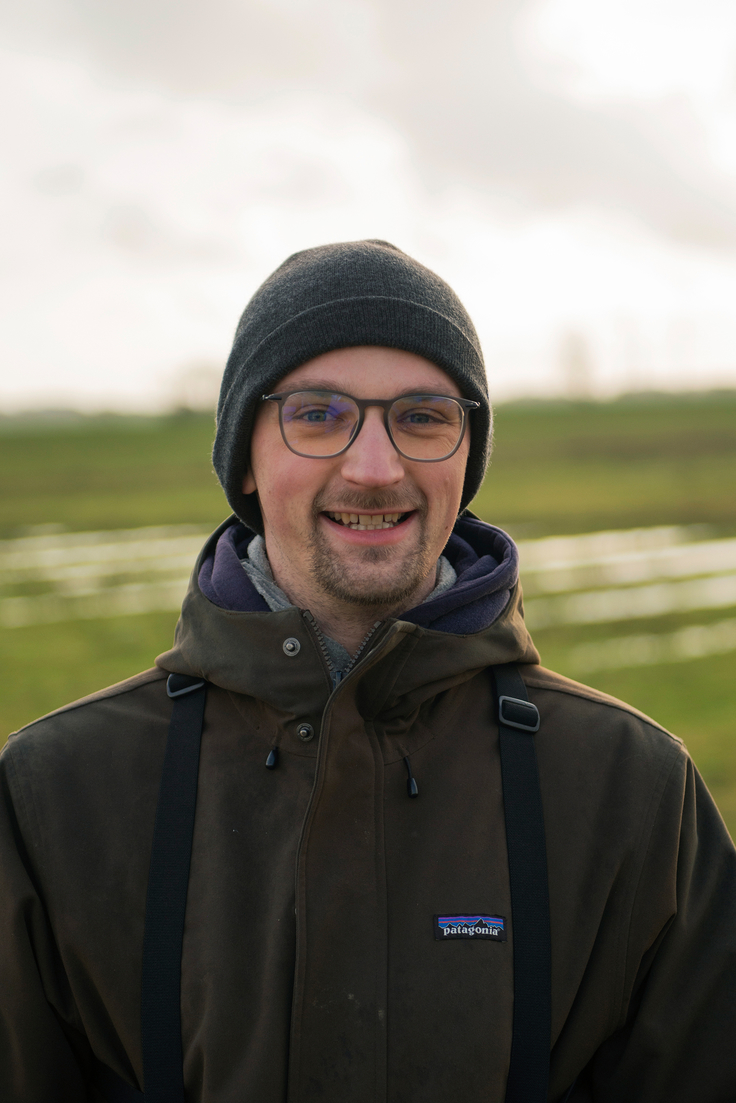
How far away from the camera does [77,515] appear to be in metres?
27.9

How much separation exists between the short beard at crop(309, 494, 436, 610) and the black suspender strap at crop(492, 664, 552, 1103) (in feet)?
1.26

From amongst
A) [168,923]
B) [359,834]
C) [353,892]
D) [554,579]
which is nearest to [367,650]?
[359,834]

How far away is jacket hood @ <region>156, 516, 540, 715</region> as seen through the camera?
2072 millimetres

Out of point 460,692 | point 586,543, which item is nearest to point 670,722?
point 460,692

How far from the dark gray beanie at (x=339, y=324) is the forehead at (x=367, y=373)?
0.02 m

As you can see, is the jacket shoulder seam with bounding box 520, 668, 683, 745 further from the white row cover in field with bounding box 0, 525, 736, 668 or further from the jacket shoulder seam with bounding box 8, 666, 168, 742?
the white row cover in field with bounding box 0, 525, 736, 668

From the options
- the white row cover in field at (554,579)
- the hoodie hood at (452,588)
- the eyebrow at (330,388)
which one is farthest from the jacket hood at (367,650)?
the white row cover in field at (554,579)

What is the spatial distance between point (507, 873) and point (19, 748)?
1204 millimetres

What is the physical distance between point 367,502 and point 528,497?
31.2 metres

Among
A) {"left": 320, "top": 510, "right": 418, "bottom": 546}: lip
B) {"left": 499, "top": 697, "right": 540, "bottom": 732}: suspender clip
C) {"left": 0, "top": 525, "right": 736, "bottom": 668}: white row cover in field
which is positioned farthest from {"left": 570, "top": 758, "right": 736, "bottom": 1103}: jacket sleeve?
{"left": 0, "top": 525, "right": 736, "bottom": 668}: white row cover in field

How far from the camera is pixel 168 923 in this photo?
1976mm

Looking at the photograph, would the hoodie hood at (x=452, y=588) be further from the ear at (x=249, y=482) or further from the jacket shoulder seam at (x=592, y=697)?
the jacket shoulder seam at (x=592, y=697)

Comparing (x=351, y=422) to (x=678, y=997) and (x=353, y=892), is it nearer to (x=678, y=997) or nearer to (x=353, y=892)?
(x=353, y=892)

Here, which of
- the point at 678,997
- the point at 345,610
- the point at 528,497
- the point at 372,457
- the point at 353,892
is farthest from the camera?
the point at 528,497
